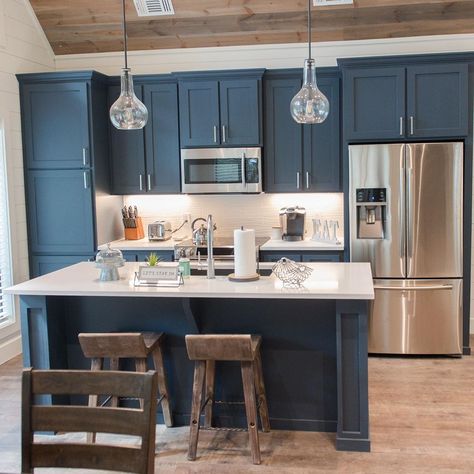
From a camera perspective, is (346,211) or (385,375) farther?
(346,211)

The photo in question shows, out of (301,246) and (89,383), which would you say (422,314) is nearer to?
(301,246)

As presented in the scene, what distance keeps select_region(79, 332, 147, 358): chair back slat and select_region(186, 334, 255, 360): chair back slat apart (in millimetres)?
302

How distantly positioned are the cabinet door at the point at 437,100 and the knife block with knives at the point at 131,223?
2.54m

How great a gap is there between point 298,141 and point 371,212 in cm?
91

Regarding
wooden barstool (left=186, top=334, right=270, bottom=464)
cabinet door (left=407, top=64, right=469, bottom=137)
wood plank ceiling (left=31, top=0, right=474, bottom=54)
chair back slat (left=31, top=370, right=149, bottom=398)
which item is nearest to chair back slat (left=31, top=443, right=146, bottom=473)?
chair back slat (left=31, top=370, right=149, bottom=398)

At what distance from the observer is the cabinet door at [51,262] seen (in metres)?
5.23

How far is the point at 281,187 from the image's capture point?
17.2ft

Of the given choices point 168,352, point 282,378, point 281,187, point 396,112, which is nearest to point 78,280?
point 168,352

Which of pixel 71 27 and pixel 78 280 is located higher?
pixel 71 27

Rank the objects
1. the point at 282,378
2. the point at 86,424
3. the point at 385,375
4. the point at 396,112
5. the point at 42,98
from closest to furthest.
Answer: the point at 86,424, the point at 282,378, the point at 385,375, the point at 396,112, the point at 42,98

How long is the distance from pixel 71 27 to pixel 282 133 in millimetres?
2120

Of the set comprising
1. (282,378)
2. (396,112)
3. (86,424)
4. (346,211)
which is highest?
(396,112)

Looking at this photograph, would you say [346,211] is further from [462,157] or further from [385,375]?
[385,375]

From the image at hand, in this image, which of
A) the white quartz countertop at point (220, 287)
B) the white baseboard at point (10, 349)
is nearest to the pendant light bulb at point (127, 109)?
the white quartz countertop at point (220, 287)
